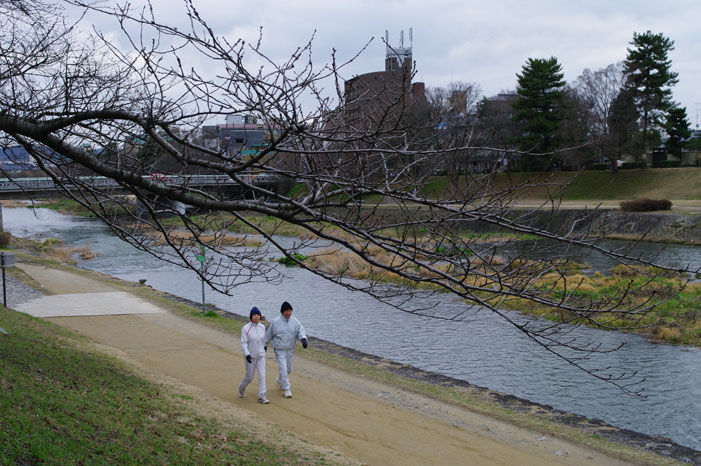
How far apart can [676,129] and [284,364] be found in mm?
58278

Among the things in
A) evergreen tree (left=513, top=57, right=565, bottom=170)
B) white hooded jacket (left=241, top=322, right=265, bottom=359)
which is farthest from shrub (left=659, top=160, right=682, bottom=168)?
white hooded jacket (left=241, top=322, right=265, bottom=359)

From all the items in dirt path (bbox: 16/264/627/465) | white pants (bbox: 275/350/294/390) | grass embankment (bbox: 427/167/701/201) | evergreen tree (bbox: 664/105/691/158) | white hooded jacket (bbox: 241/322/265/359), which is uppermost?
evergreen tree (bbox: 664/105/691/158)

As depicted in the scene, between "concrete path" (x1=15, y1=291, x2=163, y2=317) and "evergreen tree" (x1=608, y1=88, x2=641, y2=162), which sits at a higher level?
"evergreen tree" (x1=608, y1=88, x2=641, y2=162)

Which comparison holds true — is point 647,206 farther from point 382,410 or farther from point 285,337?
point 285,337

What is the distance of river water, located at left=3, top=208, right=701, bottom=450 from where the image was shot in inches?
469

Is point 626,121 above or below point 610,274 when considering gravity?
above

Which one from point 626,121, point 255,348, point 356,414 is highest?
point 626,121

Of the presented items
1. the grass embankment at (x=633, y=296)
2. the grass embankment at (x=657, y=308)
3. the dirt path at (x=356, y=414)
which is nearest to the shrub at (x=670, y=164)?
the grass embankment at (x=633, y=296)

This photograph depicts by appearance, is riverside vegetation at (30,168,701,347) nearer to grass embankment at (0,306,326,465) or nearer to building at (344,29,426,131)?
building at (344,29,426,131)

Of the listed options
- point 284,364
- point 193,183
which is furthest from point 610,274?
point 193,183

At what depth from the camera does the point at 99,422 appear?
6980mm

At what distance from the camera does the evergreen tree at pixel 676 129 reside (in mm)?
57656

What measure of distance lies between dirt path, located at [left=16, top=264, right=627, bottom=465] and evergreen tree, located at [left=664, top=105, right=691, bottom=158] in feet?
177

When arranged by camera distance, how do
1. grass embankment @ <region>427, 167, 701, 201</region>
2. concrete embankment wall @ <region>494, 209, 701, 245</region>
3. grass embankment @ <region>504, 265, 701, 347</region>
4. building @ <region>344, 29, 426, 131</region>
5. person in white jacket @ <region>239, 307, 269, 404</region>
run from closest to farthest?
building @ <region>344, 29, 426, 131</region> < person in white jacket @ <region>239, 307, 269, 404</region> < grass embankment @ <region>504, 265, 701, 347</region> < concrete embankment wall @ <region>494, 209, 701, 245</region> < grass embankment @ <region>427, 167, 701, 201</region>
